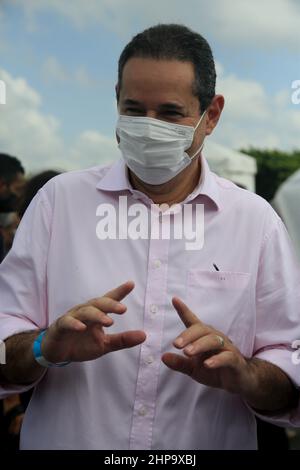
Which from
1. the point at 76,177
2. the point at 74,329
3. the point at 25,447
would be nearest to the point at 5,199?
the point at 76,177

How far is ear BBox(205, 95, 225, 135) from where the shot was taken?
7.41 feet

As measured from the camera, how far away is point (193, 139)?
7.12 feet

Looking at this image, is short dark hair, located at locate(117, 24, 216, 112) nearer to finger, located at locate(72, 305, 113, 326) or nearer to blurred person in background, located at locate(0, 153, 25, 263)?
finger, located at locate(72, 305, 113, 326)

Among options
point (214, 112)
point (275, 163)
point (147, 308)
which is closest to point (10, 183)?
point (214, 112)

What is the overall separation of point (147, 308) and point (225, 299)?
0.23 metres

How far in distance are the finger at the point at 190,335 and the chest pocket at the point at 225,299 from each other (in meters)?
0.26

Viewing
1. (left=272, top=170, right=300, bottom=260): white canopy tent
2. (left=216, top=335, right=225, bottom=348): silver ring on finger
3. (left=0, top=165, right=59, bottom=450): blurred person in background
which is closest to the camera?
(left=216, top=335, right=225, bottom=348): silver ring on finger

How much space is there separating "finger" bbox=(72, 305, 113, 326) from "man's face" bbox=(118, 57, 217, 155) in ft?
2.24

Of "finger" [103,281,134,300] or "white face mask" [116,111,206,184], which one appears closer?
"finger" [103,281,134,300]

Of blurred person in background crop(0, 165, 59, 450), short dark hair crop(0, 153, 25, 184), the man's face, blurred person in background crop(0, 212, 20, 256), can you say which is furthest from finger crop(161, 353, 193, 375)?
short dark hair crop(0, 153, 25, 184)

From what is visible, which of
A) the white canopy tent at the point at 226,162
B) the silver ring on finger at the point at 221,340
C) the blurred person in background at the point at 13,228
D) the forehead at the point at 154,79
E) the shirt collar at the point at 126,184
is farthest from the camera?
the white canopy tent at the point at 226,162

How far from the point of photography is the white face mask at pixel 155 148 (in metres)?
2.09

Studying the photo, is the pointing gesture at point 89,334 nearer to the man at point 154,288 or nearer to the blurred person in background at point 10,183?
the man at point 154,288

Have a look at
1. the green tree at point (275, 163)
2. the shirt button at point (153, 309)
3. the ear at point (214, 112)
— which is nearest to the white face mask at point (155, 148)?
the ear at point (214, 112)
